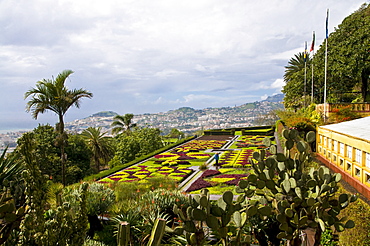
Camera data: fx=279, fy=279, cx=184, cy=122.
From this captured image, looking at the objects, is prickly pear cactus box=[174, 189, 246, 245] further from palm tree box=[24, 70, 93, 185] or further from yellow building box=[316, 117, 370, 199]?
palm tree box=[24, 70, 93, 185]

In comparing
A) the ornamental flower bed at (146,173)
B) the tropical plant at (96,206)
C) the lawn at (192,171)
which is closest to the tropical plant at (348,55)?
the lawn at (192,171)

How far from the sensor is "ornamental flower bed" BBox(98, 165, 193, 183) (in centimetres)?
1820

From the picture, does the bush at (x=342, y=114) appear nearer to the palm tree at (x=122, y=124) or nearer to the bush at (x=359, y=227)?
the bush at (x=359, y=227)

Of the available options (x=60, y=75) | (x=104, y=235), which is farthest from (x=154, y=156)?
(x=104, y=235)

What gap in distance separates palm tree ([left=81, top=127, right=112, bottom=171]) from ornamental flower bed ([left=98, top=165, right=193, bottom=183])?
6.36 m

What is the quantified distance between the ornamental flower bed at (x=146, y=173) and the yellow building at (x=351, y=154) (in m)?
10.1

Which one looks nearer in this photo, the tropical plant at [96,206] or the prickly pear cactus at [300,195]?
the prickly pear cactus at [300,195]

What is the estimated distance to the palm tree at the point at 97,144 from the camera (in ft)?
87.6

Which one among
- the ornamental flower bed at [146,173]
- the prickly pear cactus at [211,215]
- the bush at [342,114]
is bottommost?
the ornamental flower bed at [146,173]

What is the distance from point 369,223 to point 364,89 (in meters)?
25.6

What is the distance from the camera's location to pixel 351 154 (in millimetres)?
7293

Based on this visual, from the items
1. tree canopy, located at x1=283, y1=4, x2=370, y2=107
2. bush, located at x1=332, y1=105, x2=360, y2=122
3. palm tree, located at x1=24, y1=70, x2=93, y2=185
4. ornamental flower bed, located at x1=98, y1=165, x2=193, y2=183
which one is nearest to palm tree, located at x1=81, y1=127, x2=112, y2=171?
ornamental flower bed, located at x1=98, y1=165, x2=193, y2=183

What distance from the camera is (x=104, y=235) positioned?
8.73 meters

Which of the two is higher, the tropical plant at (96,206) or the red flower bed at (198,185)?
the tropical plant at (96,206)
